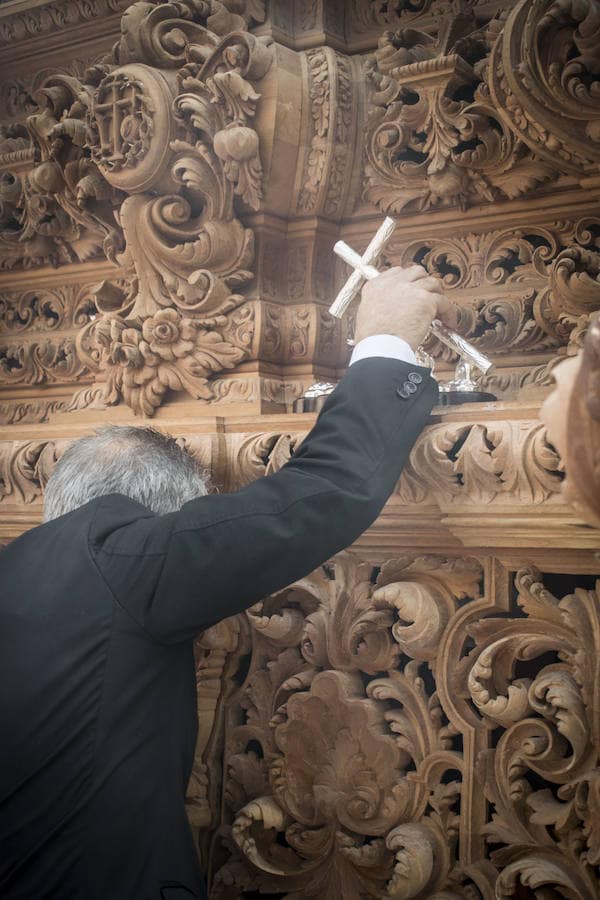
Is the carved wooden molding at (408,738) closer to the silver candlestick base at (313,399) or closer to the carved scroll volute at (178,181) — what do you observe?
the silver candlestick base at (313,399)

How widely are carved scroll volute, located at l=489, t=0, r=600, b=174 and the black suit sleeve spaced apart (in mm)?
625

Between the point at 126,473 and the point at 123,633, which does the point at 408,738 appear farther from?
the point at 126,473

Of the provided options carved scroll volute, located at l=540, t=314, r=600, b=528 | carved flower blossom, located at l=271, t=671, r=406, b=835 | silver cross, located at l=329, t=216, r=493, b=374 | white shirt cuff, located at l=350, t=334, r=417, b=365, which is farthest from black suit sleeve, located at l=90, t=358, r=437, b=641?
carved scroll volute, located at l=540, t=314, r=600, b=528

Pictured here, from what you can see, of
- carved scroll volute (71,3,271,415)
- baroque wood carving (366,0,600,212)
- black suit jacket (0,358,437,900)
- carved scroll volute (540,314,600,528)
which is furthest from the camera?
carved scroll volute (71,3,271,415)

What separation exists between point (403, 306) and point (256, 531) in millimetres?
492

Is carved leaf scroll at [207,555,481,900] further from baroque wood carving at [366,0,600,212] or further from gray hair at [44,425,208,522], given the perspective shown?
baroque wood carving at [366,0,600,212]

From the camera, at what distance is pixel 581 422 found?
103 cm

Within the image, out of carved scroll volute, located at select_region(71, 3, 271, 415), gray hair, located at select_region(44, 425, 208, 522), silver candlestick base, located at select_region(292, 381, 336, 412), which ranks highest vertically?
carved scroll volute, located at select_region(71, 3, 271, 415)

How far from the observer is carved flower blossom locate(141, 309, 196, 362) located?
2180 mm

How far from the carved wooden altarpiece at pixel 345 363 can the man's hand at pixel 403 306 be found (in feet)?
0.62

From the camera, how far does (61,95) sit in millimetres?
2305

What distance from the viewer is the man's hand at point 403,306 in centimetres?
177

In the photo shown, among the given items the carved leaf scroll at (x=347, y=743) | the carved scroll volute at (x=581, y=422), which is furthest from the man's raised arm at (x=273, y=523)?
the carved scroll volute at (x=581, y=422)

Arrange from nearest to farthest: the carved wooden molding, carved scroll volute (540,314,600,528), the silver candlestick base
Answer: carved scroll volute (540,314,600,528) < the carved wooden molding < the silver candlestick base
